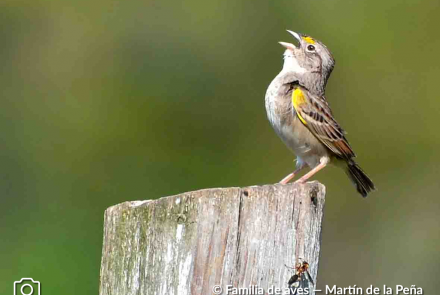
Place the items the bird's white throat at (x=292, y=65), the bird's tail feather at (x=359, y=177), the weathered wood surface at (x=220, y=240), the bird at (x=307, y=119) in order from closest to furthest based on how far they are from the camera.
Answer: the weathered wood surface at (x=220, y=240) → the bird at (x=307, y=119) → the bird's tail feather at (x=359, y=177) → the bird's white throat at (x=292, y=65)

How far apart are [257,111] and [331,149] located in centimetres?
895

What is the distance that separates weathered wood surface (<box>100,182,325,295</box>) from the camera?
210 inches

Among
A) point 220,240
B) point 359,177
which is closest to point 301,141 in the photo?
point 359,177

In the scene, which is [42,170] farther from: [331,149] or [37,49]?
[331,149]

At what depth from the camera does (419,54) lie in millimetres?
20750

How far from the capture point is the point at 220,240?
5348 millimetres

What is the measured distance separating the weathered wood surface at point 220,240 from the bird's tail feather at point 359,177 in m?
3.60

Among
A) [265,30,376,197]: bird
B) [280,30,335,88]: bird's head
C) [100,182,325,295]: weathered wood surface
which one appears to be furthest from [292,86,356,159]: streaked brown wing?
[100,182,325,295]: weathered wood surface

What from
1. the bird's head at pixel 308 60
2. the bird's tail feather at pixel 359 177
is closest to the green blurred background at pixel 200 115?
the bird's tail feather at pixel 359 177

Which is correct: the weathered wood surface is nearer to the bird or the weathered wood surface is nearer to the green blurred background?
the bird

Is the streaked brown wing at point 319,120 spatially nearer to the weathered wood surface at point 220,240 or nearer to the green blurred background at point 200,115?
the weathered wood surface at point 220,240

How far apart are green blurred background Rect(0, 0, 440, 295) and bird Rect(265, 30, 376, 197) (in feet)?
15.6

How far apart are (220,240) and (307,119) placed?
3.53 metres

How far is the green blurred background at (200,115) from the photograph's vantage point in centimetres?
1520
